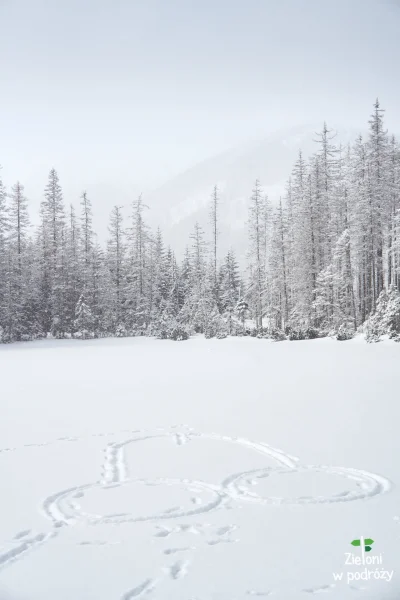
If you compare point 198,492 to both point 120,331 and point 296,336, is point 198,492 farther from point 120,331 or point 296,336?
point 120,331

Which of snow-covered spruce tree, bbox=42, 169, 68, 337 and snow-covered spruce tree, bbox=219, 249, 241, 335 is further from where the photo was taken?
snow-covered spruce tree, bbox=219, 249, 241, 335

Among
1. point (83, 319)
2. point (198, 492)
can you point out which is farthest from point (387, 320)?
point (83, 319)

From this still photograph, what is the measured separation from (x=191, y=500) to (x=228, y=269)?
43668 mm

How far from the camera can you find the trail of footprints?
3.44 m

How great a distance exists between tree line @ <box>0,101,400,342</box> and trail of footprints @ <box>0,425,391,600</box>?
17.8 metres

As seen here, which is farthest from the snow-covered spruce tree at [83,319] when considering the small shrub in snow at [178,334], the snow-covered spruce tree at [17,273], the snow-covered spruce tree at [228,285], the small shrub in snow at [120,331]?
the snow-covered spruce tree at [228,285]

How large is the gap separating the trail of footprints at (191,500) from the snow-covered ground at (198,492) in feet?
0.05

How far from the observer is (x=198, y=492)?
189 inches

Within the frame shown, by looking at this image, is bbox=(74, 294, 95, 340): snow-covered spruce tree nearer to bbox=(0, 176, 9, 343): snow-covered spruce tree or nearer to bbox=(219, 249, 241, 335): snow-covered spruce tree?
bbox=(0, 176, 9, 343): snow-covered spruce tree

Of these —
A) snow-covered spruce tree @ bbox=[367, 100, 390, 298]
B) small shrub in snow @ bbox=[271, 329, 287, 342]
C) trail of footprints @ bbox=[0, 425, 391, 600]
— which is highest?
snow-covered spruce tree @ bbox=[367, 100, 390, 298]

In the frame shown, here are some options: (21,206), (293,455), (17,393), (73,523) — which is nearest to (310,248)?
(21,206)

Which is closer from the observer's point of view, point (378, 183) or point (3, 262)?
point (378, 183)

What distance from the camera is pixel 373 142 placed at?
30531mm

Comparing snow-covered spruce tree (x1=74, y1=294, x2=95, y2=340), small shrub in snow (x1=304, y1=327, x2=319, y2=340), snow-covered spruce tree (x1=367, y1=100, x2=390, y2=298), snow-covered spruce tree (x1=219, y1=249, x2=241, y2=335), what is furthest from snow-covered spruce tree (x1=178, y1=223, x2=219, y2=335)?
snow-covered spruce tree (x1=367, y1=100, x2=390, y2=298)
